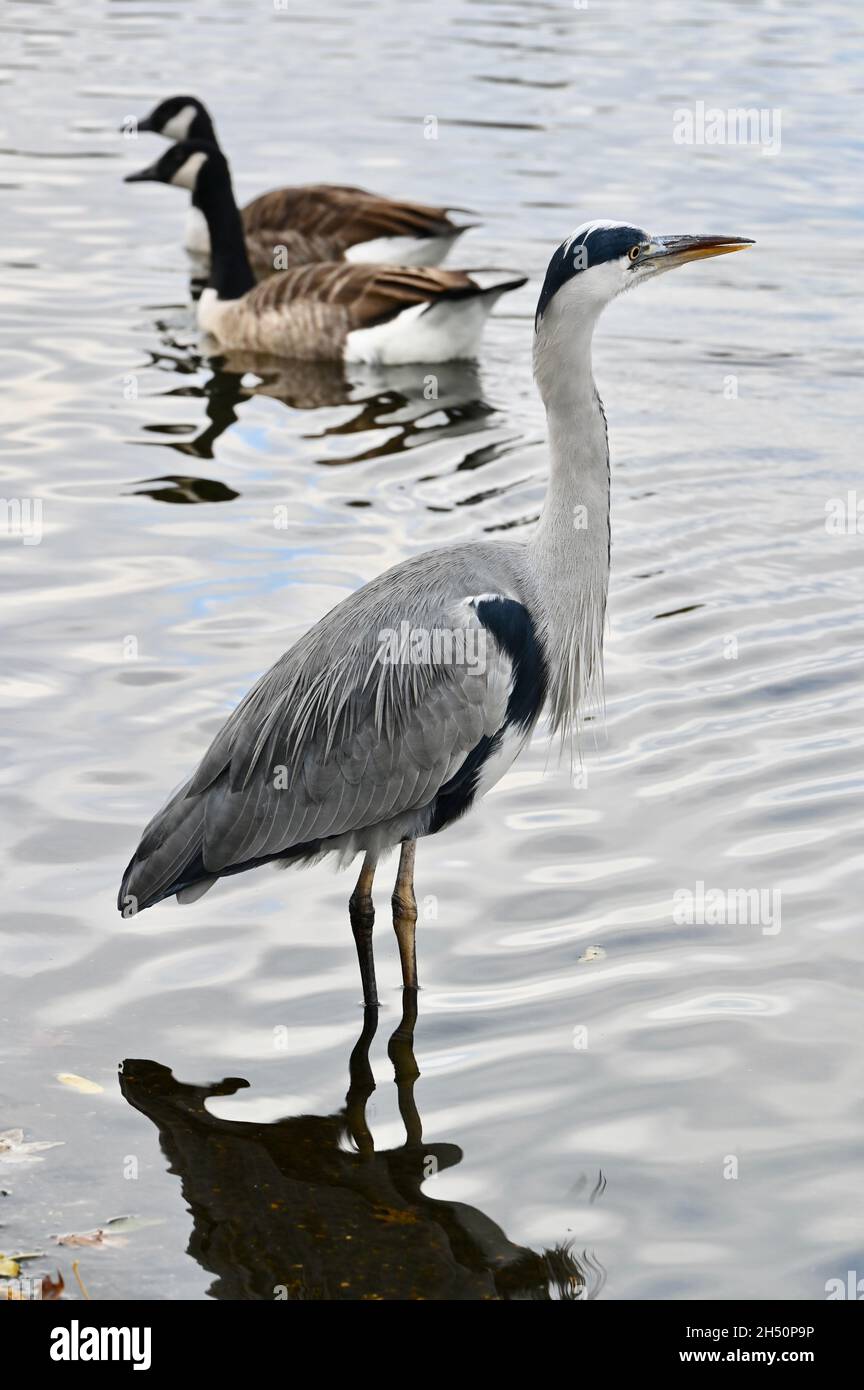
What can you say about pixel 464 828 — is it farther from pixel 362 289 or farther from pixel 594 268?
pixel 362 289

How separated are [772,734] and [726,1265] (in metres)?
3.61

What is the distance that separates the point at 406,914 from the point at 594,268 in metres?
2.29

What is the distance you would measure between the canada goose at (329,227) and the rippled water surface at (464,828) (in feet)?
2.38

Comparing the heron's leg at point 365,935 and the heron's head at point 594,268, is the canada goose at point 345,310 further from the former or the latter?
the heron's leg at point 365,935

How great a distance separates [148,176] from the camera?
688 inches

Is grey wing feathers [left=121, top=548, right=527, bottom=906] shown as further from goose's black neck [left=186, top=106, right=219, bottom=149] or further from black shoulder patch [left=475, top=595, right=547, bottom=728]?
goose's black neck [left=186, top=106, right=219, bottom=149]

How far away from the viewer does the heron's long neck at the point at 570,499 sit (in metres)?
6.55

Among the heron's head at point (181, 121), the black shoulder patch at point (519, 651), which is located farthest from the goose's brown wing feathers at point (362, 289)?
the black shoulder patch at point (519, 651)

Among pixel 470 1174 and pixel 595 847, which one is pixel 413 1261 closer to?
pixel 470 1174

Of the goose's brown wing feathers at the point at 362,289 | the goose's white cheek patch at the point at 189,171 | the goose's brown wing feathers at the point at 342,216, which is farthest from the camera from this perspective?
the goose's white cheek patch at the point at 189,171

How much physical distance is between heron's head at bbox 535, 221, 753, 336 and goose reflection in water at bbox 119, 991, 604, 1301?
2.62 meters

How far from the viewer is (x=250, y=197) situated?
1895cm

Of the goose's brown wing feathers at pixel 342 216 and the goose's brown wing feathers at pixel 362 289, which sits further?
the goose's brown wing feathers at pixel 342 216

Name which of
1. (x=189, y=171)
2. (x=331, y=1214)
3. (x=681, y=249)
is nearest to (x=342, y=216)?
(x=189, y=171)
